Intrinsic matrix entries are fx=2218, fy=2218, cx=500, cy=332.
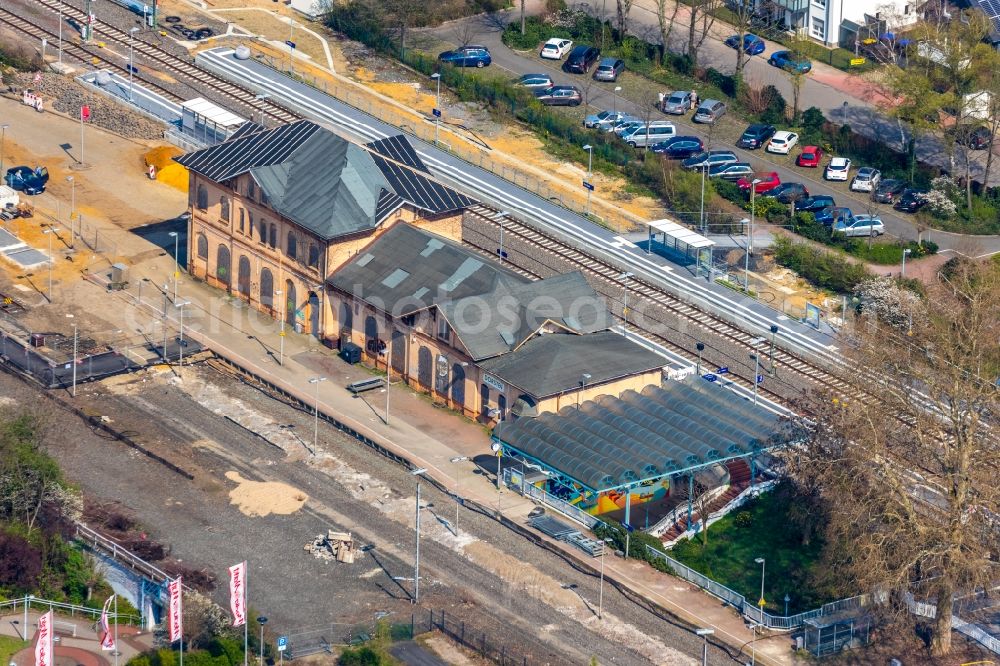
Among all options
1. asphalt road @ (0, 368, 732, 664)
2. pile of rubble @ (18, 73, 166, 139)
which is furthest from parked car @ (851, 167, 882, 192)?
pile of rubble @ (18, 73, 166, 139)

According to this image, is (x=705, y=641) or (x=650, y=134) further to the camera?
(x=650, y=134)

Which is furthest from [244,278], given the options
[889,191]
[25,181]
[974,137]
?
[974,137]

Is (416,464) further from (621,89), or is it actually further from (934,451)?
(621,89)

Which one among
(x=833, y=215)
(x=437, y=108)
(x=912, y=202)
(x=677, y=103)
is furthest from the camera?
(x=437, y=108)

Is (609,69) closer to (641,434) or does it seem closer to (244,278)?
(244,278)

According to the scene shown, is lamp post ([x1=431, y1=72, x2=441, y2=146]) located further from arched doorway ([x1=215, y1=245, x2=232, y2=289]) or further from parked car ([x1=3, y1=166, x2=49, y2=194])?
parked car ([x1=3, y1=166, x2=49, y2=194])

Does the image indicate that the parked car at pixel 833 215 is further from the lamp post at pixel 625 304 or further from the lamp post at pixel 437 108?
the lamp post at pixel 437 108

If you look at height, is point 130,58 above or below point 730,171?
above

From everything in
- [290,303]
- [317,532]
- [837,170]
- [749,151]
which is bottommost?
[317,532]
